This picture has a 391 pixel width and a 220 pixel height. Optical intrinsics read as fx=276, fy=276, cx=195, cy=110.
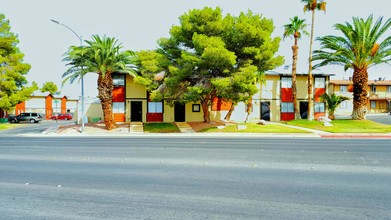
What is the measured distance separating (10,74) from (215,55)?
35.1 meters

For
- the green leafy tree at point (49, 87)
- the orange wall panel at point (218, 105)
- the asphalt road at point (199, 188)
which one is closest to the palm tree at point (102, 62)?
the orange wall panel at point (218, 105)

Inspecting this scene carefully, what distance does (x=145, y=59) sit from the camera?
30547 millimetres

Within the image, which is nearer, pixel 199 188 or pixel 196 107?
pixel 199 188

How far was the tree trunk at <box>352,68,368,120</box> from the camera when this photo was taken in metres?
29.5

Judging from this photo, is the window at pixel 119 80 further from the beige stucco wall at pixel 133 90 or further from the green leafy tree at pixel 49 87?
the green leafy tree at pixel 49 87

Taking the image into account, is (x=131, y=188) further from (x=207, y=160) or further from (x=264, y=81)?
(x=264, y=81)

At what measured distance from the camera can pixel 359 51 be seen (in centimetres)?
2920

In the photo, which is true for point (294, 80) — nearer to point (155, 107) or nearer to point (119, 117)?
point (155, 107)

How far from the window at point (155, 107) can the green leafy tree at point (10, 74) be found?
23.0 meters

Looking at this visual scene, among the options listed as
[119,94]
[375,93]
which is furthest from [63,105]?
[375,93]

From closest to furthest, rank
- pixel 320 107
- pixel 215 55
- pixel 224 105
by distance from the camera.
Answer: pixel 215 55 < pixel 224 105 < pixel 320 107

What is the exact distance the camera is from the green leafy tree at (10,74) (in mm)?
41344

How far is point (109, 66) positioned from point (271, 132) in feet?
54.5

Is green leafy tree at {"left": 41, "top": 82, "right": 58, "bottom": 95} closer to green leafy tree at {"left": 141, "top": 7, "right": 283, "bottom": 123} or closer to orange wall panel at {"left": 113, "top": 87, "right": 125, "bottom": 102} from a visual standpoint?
orange wall panel at {"left": 113, "top": 87, "right": 125, "bottom": 102}
